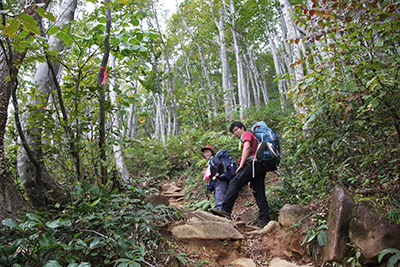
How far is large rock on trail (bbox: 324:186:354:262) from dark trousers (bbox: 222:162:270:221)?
132 cm

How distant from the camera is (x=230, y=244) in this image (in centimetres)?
309

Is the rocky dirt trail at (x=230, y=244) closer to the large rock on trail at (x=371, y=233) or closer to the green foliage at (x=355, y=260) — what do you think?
the green foliage at (x=355, y=260)

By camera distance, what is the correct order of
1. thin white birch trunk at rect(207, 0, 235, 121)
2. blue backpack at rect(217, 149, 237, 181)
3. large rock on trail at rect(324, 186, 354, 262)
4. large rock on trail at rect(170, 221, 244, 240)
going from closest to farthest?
large rock on trail at rect(324, 186, 354, 262)
large rock on trail at rect(170, 221, 244, 240)
blue backpack at rect(217, 149, 237, 181)
thin white birch trunk at rect(207, 0, 235, 121)

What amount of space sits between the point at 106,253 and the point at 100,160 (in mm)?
962

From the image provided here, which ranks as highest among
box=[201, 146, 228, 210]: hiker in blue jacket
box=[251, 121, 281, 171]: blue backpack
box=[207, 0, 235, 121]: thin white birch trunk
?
box=[207, 0, 235, 121]: thin white birch trunk

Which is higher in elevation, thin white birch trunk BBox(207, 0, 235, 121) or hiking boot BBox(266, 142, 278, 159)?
thin white birch trunk BBox(207, 0, 235, 121)

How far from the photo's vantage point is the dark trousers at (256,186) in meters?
3.92

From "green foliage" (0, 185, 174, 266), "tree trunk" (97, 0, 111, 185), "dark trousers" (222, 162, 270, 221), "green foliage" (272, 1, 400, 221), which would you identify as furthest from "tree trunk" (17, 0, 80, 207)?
"green foliage" (272, 1, 400, 221)

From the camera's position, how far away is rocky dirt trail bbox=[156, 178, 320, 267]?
8.85 feet

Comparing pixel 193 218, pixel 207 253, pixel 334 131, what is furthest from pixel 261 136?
pixel 207 253

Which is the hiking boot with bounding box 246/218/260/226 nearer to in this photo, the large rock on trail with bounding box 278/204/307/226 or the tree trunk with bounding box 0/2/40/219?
the large rock on trail with bounding box 278/204/307/226

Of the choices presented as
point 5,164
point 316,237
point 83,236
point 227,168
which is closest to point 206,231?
point 316,237

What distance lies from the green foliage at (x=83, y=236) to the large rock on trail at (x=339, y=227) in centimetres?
180

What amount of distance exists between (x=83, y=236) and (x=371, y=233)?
270 centimetres
